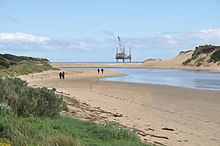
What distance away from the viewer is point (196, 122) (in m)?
10.0

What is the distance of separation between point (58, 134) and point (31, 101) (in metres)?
2.18

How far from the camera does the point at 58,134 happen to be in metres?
5.23

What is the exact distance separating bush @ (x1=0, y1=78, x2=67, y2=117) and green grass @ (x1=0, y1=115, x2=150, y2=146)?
1.52 ft

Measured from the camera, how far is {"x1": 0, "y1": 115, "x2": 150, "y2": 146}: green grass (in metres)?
4.79

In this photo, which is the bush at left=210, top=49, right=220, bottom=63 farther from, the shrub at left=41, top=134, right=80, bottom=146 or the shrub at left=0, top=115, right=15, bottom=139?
the shrub at left=0, top=115, right=15, bottom=139

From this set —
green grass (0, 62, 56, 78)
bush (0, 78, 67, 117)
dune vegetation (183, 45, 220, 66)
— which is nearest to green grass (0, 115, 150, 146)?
bush (0, 78, 67, 117)

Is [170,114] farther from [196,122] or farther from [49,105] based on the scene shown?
[49,105]

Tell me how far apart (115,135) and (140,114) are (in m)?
5.24

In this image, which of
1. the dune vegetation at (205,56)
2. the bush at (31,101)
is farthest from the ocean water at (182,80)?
the dune vegetation at (205,56)

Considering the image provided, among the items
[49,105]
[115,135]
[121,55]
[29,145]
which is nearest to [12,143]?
[29,145]

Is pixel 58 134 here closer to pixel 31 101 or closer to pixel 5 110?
pixel 5 110

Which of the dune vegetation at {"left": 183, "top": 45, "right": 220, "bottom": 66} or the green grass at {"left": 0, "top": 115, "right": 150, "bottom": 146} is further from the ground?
the dune vegetation at {"left": 183, "top": 45, "right": 220, "bottom": 66}

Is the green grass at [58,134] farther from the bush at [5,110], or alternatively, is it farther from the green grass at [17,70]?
the green grass at [17,70]

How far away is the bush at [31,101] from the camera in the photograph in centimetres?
693
